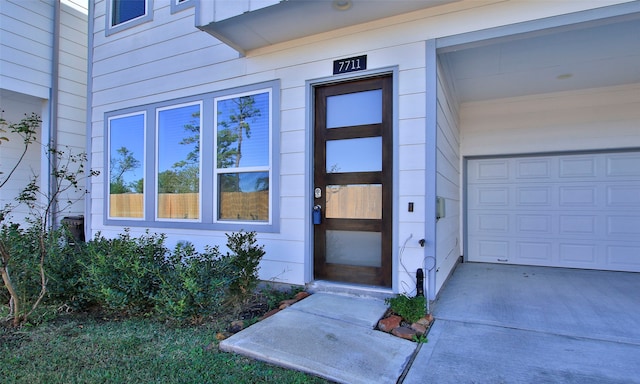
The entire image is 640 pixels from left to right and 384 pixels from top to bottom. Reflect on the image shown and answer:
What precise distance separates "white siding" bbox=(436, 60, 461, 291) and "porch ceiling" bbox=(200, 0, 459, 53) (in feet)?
3.12

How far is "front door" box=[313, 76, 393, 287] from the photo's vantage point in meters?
3.74

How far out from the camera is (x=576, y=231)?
5449 millimetres

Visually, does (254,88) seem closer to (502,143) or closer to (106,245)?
(106,245)

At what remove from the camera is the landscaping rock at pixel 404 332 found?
9.30ft

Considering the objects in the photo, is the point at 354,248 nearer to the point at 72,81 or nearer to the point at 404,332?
the point at 404,332

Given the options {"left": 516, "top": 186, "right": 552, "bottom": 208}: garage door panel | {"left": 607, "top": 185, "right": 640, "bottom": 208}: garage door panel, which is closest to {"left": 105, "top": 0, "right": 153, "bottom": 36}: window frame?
{"left": 516, "top": 186, "right": 552, "bottom": 208}: garage door panel

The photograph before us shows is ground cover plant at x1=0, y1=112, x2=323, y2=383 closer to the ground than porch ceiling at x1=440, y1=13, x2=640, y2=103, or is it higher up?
closer to the ground

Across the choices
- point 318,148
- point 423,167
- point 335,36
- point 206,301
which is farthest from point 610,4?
point 206,301

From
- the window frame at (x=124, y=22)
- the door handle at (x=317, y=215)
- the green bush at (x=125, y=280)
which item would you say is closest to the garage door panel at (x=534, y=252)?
the door handle at (x=317, y=215)

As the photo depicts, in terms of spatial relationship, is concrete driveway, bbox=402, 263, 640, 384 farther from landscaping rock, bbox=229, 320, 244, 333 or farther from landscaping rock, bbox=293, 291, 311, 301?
landscaping rock, bbox=229, 320, 244, 333

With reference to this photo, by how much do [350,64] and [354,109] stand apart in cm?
51

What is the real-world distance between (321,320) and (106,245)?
2609 millimetres

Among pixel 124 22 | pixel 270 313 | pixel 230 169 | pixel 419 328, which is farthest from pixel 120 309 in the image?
pixel 124 22

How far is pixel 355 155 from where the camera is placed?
3.90 meters
